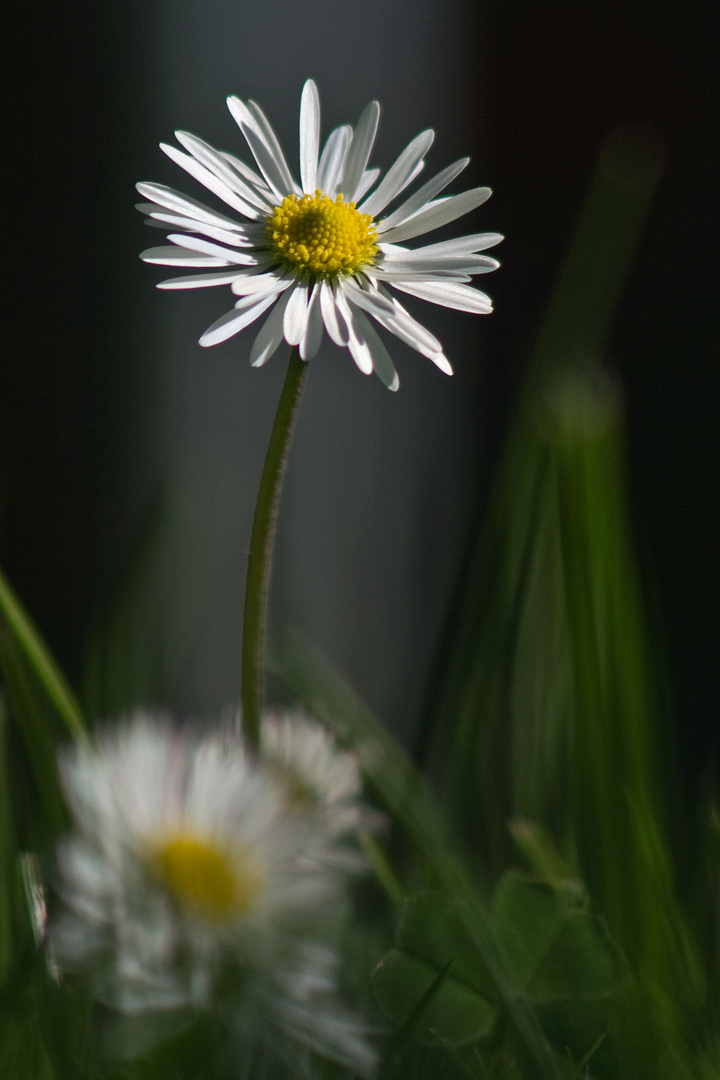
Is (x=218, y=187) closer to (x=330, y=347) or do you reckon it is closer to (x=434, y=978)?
(x=434, y=978)

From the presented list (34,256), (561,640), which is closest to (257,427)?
(34,256)

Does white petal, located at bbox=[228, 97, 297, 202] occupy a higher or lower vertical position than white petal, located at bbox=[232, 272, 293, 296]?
higher

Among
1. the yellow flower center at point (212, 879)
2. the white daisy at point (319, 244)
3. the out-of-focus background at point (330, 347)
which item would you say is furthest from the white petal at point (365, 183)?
the out-of-focus background at point (330, 347)

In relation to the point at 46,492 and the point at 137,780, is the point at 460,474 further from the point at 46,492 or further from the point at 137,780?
the point at 137,780

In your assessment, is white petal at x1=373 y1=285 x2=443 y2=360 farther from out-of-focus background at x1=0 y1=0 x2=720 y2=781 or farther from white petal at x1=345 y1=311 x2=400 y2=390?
out-of-focus background at x1=0 y1=0 x2=720 y2=781

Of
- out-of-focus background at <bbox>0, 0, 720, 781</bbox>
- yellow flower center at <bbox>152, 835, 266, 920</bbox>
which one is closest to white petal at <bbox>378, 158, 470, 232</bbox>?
yellow flower center at <bbox>152, 835, 266, 920</bbox>

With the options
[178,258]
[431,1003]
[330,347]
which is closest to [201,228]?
[178,258]

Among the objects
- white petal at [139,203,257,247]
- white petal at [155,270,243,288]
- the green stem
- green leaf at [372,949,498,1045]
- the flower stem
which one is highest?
white petal at [139,203,257,247]

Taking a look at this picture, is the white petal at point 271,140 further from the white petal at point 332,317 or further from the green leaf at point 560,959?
the green leaf at point 560,959
